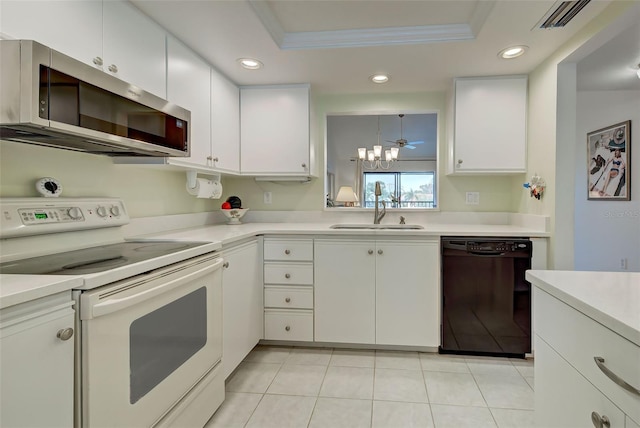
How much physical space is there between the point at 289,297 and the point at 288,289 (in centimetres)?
6

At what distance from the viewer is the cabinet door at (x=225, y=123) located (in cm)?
228

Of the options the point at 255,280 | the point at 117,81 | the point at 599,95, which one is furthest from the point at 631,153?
the point at 117,81

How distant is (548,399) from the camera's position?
0.96 meters

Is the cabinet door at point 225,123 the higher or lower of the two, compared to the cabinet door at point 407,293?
higher

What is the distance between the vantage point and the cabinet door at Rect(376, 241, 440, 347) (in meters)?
2.27

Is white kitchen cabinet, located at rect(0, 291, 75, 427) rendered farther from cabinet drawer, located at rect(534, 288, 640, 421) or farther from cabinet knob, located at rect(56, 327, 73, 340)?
cabinet drawer, located at rect(534, 288, 640, 421)

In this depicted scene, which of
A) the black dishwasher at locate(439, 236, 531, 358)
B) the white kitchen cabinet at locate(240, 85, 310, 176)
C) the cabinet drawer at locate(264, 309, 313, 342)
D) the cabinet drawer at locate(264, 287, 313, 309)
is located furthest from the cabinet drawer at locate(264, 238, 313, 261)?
the black dishwasher at locate(439, 236, 531, 358)

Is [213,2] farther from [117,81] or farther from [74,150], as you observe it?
[74,150]

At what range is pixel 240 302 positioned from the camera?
6.70 ft

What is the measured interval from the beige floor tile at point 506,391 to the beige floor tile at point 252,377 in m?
1.26

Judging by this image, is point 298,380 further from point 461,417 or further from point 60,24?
point 60,24

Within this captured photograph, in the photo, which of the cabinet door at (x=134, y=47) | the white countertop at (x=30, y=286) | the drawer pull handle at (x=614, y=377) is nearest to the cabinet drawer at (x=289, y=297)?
the cabinet door at (x=134, y=47)

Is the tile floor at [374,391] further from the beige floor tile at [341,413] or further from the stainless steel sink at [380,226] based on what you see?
the stainless steel sink at [380,226]

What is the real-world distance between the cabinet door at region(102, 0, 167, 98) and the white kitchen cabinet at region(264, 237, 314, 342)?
1.25m
